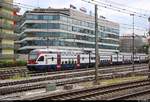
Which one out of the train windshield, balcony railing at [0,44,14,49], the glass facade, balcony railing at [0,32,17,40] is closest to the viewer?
the train windshield

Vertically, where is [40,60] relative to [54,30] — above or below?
below

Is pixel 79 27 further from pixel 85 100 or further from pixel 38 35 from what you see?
pixel 85 100

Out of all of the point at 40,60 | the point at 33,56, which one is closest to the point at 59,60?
the point at 40,60

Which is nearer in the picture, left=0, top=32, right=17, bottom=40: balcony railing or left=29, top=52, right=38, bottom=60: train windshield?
left=29, top=52, right=38, bottom=60: train windshield

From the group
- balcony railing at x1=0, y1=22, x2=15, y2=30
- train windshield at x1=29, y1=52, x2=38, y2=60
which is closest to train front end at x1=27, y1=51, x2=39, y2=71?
train windshield at x1=29, y1=52, x2=38, y2=60

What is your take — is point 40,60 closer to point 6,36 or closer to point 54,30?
point 6,36

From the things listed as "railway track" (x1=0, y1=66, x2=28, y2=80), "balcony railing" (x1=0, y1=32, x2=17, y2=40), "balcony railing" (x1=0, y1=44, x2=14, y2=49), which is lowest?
"railway track" (x1=0, y1=66, x2=28, y2=80)

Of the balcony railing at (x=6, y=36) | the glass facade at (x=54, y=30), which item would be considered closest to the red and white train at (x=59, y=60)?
the balcony railing at (x=6, y=36)

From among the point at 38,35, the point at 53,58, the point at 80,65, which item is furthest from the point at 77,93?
the point at 38,35

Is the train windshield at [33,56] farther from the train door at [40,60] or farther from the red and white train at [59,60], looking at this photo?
the train door at [40,60]

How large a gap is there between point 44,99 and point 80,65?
41.8 meters

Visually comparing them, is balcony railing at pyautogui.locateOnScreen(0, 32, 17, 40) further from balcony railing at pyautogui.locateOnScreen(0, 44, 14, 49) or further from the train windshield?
the train windshield

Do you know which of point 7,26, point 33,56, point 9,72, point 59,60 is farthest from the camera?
point 7,26

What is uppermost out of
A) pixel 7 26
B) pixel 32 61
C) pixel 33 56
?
pixel 7 26
